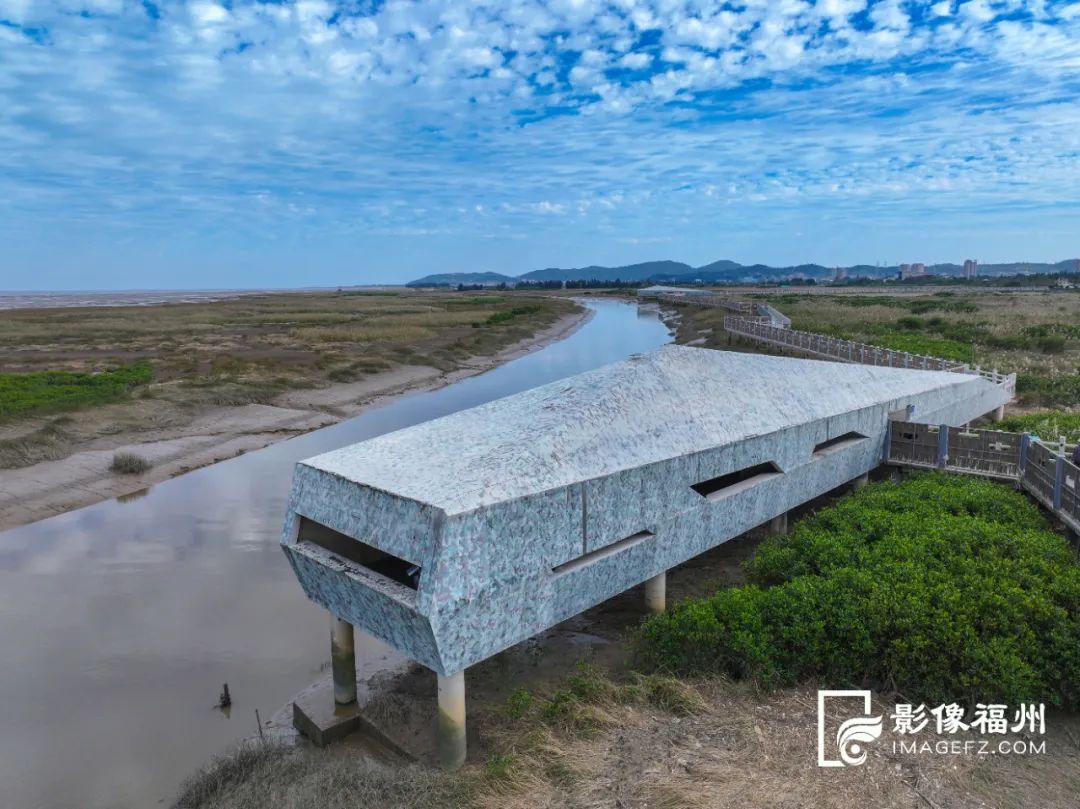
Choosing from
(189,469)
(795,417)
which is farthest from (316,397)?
(795,417)

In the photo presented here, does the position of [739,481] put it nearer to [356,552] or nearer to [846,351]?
[356,552]

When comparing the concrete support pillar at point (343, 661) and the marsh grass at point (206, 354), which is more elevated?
the marsh grass at point (206, 354)

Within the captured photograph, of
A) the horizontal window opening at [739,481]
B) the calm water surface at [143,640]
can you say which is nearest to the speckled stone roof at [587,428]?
the horizontal window opening at [739,481]

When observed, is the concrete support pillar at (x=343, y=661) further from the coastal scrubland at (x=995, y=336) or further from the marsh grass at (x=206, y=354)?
the marsh grass at (x=206, y=354)

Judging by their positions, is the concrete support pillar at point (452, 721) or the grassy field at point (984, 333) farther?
the grassy field at point (984, 333)

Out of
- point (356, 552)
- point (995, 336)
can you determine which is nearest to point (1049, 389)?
point (995, 336)

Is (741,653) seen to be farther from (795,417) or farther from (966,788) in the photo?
(795,417)
